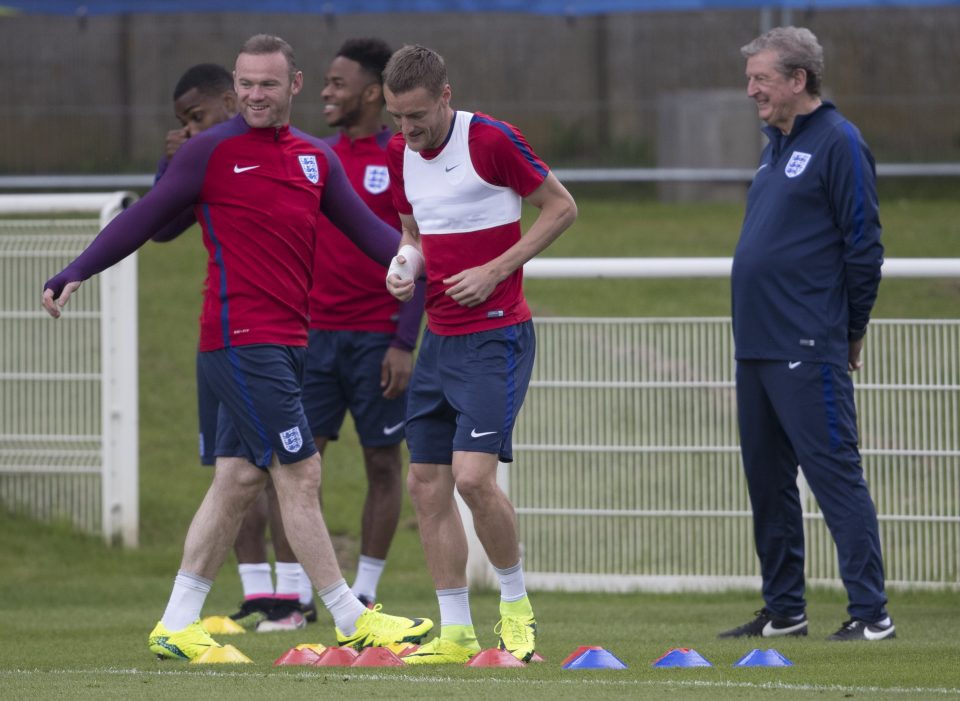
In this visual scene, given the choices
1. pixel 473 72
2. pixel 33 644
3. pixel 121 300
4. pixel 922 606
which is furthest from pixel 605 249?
pixel 33 644

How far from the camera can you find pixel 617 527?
8852 mm

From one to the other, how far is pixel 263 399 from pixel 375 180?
1.94m

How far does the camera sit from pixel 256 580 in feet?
25.1

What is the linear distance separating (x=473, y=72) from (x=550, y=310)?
7462 millimetres

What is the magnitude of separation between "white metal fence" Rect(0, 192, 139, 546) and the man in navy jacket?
4703mm

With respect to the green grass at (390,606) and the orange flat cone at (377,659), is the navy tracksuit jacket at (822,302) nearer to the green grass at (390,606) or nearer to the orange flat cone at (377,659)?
the green grass at (390,606)

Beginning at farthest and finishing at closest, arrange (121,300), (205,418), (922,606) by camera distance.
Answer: (121,300)
(922,606)
(205,418)

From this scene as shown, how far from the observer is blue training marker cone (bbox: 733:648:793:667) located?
5613 mm

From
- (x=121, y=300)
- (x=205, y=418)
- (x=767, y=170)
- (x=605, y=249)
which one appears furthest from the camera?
(x=605, y=249)

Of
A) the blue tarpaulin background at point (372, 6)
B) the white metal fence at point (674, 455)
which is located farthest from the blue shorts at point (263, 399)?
the blue tarpaulin background at point (372, 6)

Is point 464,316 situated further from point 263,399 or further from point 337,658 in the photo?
point 337,658

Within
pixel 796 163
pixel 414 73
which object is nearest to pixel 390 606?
pixel 796 163

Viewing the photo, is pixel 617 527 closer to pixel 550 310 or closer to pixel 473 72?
pixel 550 310

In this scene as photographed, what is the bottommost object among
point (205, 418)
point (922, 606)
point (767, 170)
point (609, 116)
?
point (922, 606)
